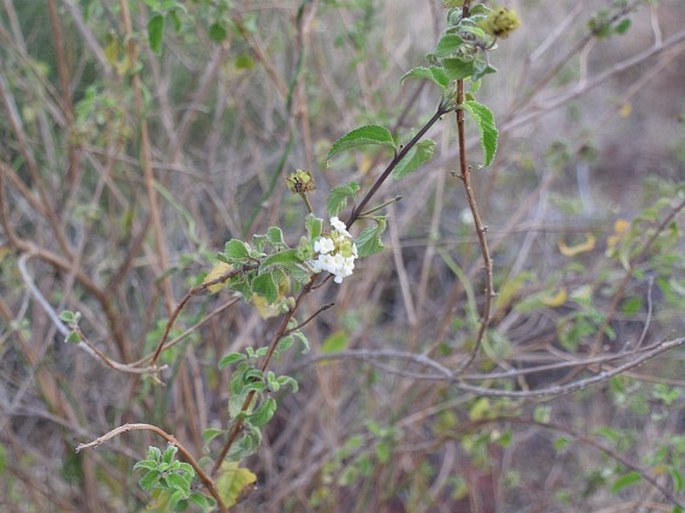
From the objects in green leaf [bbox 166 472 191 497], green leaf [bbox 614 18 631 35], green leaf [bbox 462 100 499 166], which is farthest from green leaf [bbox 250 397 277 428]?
green leaf [bbox 614 18 631 35]

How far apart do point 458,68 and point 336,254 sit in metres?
0.19

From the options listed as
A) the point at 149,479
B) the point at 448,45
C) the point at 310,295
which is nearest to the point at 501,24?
the point at 448,45

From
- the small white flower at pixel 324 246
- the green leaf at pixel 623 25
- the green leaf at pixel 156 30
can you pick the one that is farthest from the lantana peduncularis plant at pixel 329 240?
the green leaf at pixel 623 25

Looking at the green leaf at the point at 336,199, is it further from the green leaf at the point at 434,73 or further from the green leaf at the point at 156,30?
the green leaf at the point at 156,30

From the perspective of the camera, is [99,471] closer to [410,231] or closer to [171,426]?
[171,426]

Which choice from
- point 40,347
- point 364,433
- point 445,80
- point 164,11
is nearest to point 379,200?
point 364,433

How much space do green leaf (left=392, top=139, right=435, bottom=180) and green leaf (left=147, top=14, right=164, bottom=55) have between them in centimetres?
49

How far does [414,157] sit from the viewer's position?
2.31ft

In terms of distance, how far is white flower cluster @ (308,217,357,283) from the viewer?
65 centimetres

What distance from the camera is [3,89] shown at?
1.31 m

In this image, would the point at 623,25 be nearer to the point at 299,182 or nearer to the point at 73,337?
the point at 299,182

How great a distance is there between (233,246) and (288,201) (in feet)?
2.89

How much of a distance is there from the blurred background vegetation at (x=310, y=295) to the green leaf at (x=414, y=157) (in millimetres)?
280

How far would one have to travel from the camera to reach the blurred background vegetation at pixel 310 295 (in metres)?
1.25
